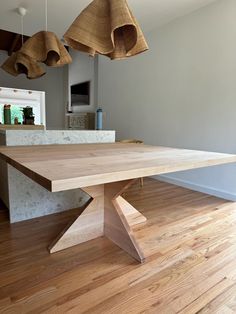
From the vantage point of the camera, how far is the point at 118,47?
1614 mm

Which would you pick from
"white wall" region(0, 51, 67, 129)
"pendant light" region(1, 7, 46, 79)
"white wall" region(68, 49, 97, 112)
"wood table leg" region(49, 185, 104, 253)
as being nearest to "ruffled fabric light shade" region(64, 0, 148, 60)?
"wood table leg" region(49, 185, 104, 253)

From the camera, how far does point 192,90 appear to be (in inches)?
124

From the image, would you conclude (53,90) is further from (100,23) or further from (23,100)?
(100,23)

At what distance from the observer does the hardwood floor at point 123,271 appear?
1151 mm

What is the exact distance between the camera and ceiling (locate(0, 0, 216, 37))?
2914mm

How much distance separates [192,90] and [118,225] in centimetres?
232

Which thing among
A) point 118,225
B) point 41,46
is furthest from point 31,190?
point 41,46

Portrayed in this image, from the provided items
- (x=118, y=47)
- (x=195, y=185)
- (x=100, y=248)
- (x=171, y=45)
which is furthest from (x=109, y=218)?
(x=171, y=45)

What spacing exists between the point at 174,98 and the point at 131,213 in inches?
81.4

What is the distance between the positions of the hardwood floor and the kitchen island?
0.42ft

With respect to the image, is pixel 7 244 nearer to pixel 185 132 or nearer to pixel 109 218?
pixel 109 218

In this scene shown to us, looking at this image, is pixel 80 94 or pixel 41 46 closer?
pixel 41 46

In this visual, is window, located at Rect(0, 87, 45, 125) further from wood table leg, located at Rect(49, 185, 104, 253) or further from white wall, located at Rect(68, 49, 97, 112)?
wood table leg, located at Rect(49, 185, 104, 253)

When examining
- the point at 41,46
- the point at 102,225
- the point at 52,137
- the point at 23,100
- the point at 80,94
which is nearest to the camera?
the point at 102,225
